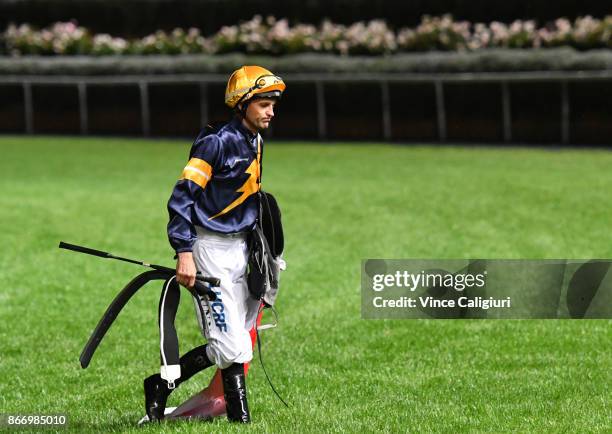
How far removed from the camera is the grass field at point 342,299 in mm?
6820

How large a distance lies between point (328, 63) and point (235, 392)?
1900 cm

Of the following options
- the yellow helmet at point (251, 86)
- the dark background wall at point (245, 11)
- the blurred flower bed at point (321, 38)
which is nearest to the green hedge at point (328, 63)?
the blurred flower bed at point (321, 38)

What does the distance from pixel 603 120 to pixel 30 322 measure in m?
13.7

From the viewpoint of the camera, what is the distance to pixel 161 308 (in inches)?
239

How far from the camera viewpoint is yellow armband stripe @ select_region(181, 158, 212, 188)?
5711mm

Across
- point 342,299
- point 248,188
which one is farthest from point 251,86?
point 342,299

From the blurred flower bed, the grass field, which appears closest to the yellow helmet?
the grass field

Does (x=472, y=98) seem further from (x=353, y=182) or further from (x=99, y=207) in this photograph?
(x=99, y=207)

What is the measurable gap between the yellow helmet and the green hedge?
1628cm

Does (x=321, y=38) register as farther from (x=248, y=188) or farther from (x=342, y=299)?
(x=248, y=188)

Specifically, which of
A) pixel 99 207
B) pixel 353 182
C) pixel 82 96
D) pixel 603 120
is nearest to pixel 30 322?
pixel 99 207

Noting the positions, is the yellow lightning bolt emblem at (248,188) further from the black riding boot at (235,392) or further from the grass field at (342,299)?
the grass field at (342,299)

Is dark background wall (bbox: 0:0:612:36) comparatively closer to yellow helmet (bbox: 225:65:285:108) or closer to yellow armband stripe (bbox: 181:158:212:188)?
yellow helmet (bbox: 225:65:285:108)

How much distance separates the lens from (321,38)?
2573cm
